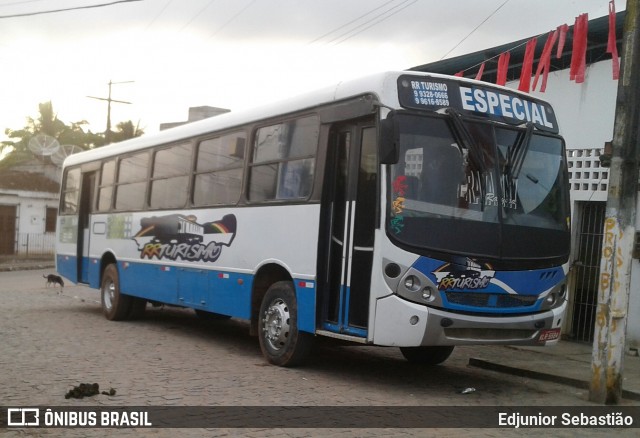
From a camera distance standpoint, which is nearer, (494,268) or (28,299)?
(494,268)

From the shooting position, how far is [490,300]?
27.6 feet

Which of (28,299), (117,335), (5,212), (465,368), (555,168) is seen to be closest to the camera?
(555,168)

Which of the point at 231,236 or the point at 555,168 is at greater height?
the point at 555,168

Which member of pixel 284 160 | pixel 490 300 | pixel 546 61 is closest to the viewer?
pixel 490 300

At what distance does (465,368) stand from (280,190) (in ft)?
11.2

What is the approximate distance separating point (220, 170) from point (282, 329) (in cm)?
309

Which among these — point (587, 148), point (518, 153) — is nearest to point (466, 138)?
point (518, 153)

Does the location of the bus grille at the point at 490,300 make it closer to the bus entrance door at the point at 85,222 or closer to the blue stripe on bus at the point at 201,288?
the blue stripe on bus at the point at 201,288

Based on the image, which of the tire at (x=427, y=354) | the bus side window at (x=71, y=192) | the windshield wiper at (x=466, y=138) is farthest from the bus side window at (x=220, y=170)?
the bus side window at (x=71, y=192)

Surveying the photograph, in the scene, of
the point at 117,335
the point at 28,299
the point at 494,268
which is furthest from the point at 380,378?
the point at 28,299

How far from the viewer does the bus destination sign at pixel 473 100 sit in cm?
852

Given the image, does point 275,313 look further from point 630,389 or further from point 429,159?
point 630,389

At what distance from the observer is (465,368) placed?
35.2ft

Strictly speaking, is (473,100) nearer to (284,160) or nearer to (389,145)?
Result: (389,145)
